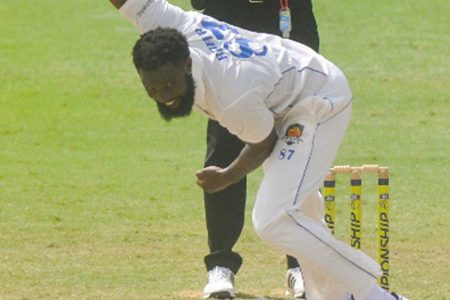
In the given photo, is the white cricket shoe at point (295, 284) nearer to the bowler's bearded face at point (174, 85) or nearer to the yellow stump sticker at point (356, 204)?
the yellow stump sticker at point (356, 204)

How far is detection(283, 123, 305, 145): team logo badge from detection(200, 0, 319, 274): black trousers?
1417 millimetres

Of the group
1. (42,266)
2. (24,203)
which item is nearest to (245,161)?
(42,266)

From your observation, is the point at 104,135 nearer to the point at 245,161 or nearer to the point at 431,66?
the point at 431,66

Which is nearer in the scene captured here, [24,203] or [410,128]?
[24,203]

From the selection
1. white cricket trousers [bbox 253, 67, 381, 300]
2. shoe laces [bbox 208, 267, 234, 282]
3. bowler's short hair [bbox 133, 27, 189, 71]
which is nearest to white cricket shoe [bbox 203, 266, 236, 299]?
shoe laces [bbox 208, 267, 234, 282]

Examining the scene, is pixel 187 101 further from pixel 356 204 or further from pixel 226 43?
pixel 356 204

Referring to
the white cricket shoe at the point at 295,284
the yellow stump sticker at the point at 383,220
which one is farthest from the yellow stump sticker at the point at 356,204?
the white cricket shoe at the point at 295,284

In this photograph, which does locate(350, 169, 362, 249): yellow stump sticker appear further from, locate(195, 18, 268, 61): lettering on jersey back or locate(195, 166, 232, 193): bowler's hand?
locate(195, 18, 268, 61): lettering on jersey back

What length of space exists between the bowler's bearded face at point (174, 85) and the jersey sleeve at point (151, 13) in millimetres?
639

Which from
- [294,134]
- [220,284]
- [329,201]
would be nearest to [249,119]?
[294,134]

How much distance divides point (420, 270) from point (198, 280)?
1.67 m

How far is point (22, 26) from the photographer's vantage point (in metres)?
22.5

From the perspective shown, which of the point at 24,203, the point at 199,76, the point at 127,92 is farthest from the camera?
the point at 127,92

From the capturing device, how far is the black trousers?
1032cm
